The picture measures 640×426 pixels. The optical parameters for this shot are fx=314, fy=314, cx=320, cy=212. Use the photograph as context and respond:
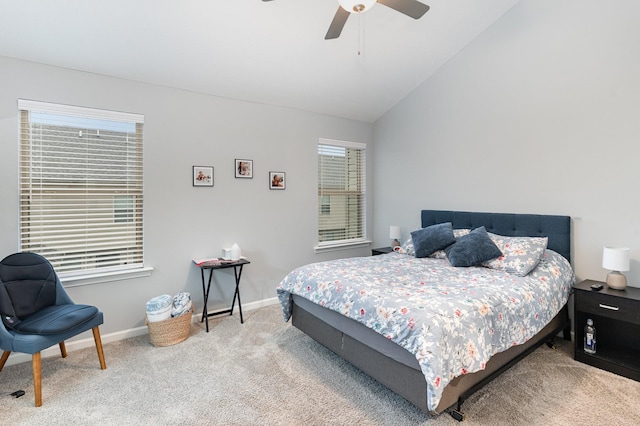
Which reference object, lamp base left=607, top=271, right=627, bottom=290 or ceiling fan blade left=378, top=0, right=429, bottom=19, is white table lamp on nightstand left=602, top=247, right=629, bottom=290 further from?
ceiling fan blade left=378, top=0, right=429, bottom=19

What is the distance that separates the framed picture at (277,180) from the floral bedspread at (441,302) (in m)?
1.50

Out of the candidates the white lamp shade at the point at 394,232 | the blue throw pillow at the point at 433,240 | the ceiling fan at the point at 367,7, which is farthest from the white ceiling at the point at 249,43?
the blue throw pillow at the point at 433,240

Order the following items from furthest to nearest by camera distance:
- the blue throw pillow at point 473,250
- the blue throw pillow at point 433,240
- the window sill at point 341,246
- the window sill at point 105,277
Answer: the window sill at point 341,246 < the blue throw pillow at point 433,240 < the blue throw pillow at point 473,250 < the window sill at point 105,277

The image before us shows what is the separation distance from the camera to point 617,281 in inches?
104

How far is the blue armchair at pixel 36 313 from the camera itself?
2.14 metres

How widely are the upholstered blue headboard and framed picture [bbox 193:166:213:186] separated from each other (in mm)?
2913

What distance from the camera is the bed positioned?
1827mm

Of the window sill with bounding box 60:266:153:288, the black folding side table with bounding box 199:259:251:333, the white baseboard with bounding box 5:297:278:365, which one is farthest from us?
the black folding side table with bounding box 199:259:251:333

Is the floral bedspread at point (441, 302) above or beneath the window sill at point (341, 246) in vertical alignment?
beneath

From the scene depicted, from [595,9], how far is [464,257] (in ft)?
8.54

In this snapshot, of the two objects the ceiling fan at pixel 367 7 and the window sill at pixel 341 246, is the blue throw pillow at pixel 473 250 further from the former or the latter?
the ceiling fan at pixel 367 7

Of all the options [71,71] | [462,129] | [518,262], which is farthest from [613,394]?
[71,71]

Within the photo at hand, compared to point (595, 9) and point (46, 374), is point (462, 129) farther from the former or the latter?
point (46, 374)

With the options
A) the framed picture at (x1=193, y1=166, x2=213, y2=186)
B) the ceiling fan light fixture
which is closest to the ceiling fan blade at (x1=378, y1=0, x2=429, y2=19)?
the ceiling fan light fixture
